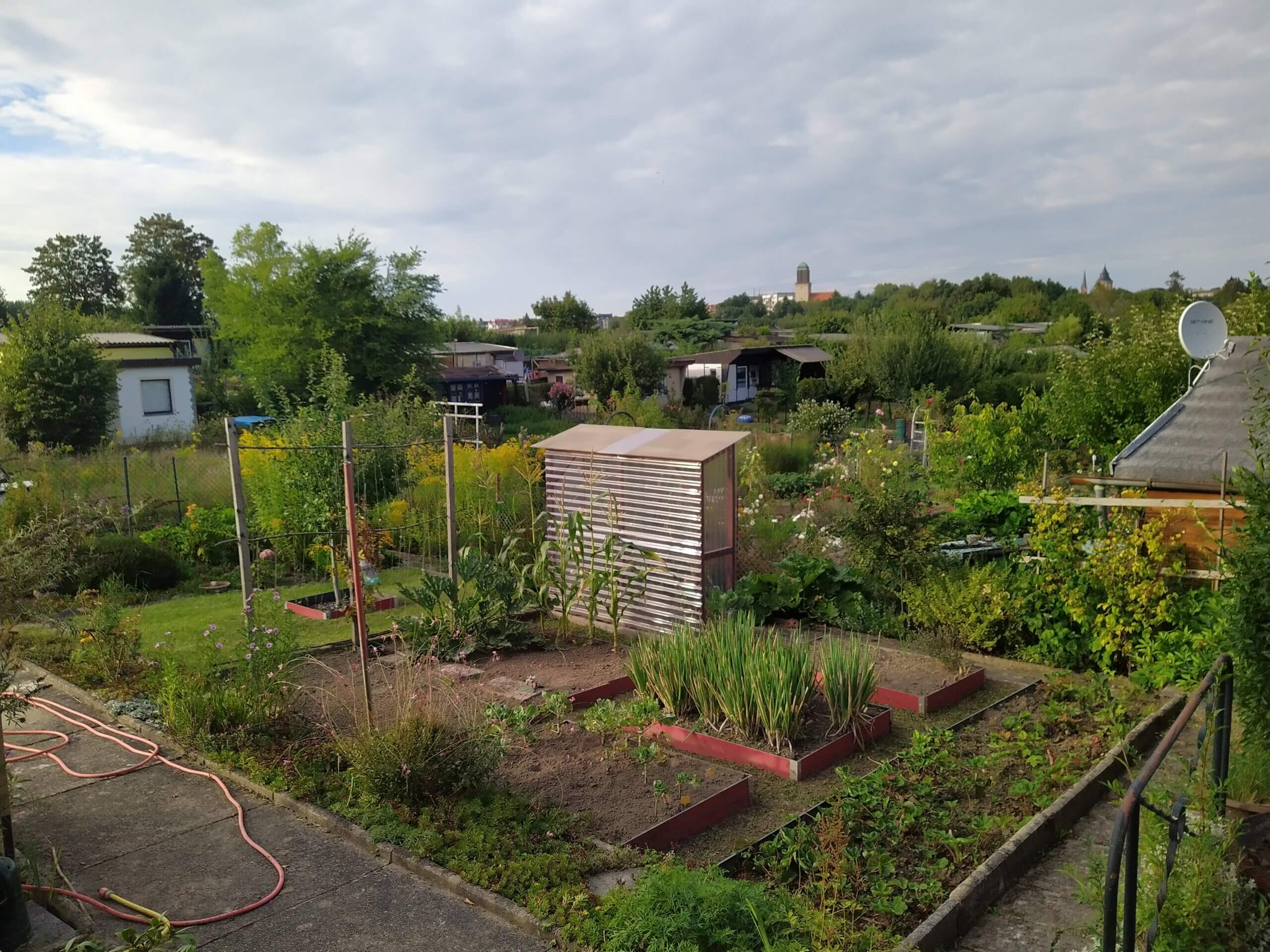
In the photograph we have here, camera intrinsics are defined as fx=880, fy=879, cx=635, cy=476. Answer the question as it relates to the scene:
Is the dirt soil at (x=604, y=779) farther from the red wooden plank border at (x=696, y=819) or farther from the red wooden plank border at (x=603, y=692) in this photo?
the red wooden plank border at (x=603, y=692)

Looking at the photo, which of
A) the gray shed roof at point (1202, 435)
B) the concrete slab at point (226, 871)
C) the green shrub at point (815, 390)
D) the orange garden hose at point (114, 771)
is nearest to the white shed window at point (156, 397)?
the green shrub at point (815, 390)

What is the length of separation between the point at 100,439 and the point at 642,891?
24.1m

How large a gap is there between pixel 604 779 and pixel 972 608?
12.5ft

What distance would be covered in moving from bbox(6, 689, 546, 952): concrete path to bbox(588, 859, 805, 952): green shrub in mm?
479

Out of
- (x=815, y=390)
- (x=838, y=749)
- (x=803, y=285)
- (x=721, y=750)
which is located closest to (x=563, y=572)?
(x=721, y=750)

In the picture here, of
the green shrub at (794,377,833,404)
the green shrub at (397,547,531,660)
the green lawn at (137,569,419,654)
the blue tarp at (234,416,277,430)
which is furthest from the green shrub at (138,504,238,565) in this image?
the green shrub at (794,377,833,404)

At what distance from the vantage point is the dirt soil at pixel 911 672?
22.4 ft

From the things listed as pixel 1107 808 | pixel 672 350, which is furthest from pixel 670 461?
pixel 672 350

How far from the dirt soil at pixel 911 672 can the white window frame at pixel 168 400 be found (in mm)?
26740

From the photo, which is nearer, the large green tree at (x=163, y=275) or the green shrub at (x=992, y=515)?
the green shrub at (x=992, y=515)

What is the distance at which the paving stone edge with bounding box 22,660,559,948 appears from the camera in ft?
12.8

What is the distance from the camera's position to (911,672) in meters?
7.23

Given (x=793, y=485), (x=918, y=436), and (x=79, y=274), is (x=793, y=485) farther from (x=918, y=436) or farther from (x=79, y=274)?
(x=79, y=274)

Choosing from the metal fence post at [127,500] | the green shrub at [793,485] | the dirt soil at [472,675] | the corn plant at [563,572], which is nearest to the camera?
the dirt soil at [472,675]
